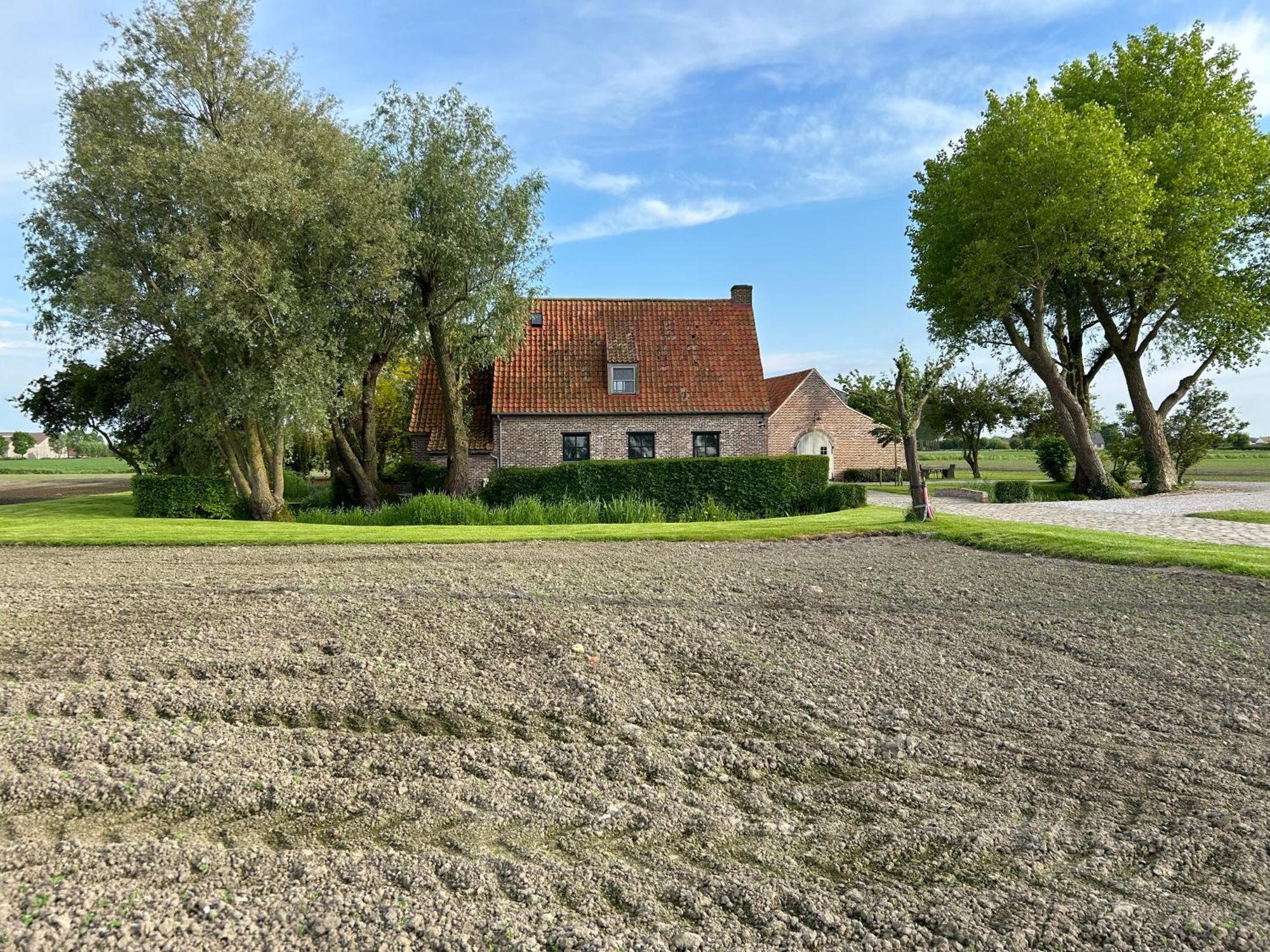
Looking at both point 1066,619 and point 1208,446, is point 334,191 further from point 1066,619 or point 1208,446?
point 1208,446

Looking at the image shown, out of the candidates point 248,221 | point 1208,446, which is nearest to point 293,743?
point 248,221

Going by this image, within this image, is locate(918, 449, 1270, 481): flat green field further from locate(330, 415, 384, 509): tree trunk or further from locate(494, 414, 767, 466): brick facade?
locate(330, 415, 384, 509): tree trunk

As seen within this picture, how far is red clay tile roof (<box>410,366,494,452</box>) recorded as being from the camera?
94.4ft

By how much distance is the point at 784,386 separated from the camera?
4309cm

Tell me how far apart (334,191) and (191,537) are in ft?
29.8

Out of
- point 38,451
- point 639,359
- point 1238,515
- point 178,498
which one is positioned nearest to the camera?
point 1238,515

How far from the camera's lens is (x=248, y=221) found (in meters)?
17.3

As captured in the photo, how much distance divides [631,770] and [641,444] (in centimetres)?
2466

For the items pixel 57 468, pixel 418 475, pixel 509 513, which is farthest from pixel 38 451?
pixel 509 513

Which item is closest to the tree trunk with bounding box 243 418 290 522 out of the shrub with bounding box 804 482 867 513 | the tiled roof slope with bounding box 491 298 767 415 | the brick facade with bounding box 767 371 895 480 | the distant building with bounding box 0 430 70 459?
the tiled roof slope with bounding box 491 298 767 415

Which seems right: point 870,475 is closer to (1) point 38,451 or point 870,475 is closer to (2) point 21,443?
(2) point 21,443

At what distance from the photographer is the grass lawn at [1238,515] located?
16.2 metres

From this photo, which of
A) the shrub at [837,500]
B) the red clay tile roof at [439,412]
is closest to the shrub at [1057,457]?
the shrub at [837,500]

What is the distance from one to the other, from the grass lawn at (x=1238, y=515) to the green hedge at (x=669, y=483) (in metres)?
9.16
